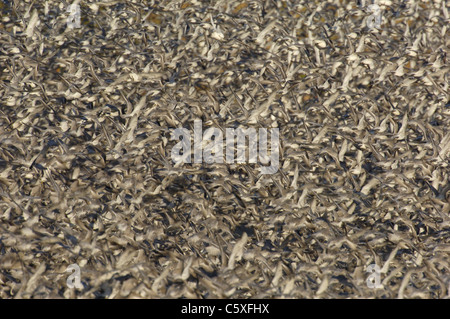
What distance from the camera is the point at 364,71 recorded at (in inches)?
59.7

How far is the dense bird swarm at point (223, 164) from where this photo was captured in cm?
111

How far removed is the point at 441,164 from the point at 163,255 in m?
0.86

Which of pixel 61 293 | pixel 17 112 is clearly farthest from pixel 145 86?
pixel 61 293
